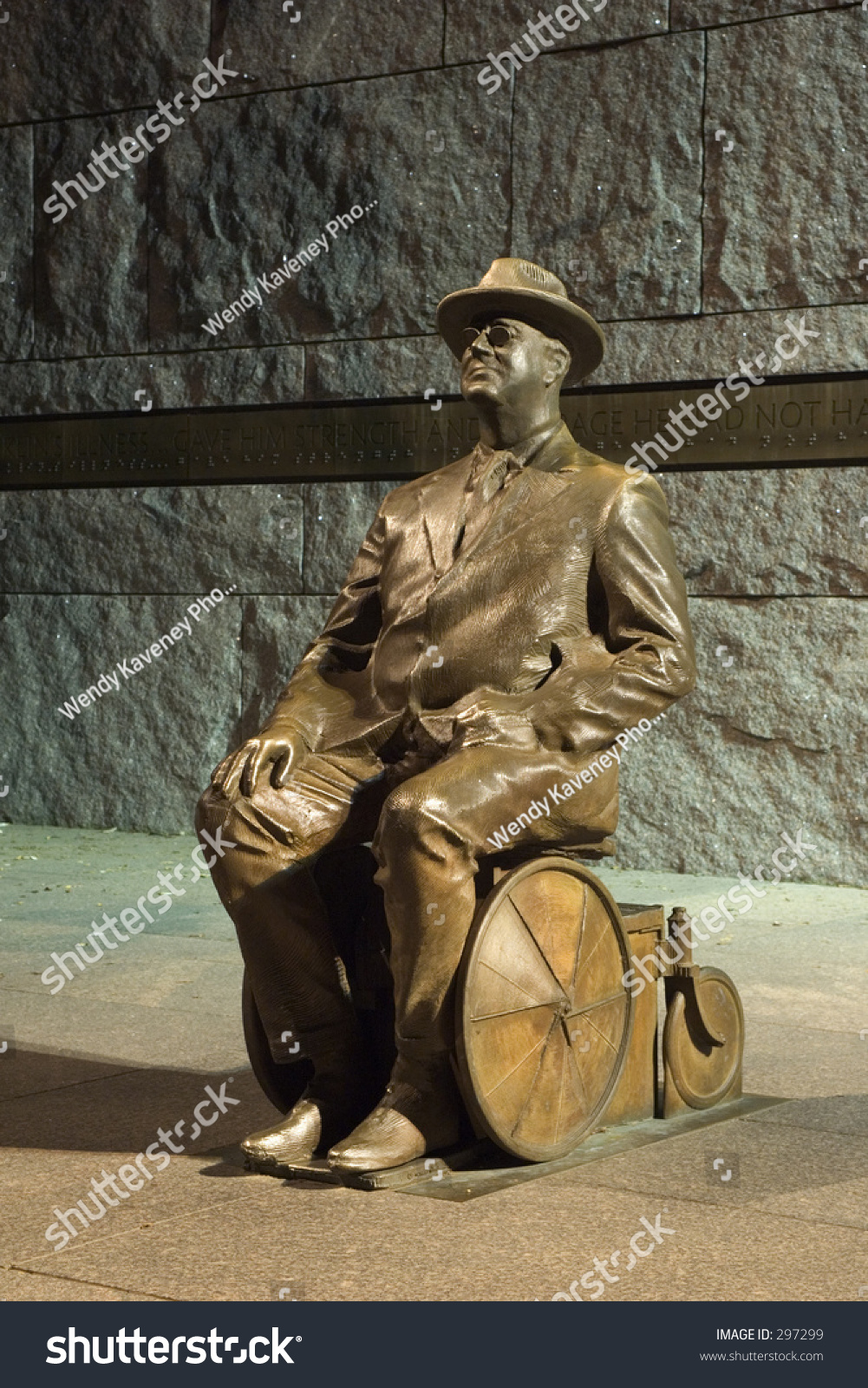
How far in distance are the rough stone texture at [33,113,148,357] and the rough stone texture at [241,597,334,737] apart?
1642 mm

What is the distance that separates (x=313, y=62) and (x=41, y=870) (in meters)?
4.21

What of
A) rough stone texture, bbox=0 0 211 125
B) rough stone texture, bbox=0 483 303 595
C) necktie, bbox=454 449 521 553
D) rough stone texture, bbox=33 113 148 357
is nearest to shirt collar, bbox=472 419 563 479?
necktie, bbox=454 449 521 553

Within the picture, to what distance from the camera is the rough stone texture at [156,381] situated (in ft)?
32.1

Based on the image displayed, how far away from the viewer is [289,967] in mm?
4441

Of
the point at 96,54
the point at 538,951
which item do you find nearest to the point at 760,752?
the point at 538,951

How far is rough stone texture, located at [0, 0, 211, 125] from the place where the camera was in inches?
400

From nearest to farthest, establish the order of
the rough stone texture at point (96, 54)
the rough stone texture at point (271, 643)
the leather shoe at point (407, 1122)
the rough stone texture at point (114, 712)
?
the leather shoe at point (407, 1122) < the rough stone texture at point (271, 643) < the rough stone texture at point (114, 712) < the rough stone texture at point (96, 54)

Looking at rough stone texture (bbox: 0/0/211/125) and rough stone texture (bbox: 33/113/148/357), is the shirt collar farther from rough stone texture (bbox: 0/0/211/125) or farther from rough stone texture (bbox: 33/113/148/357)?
rough stone texture (bbox: 0/0/211/125)

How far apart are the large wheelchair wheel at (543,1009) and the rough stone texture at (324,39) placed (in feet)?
19.9

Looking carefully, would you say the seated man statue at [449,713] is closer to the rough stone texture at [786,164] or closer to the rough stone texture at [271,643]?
the rough stone texture at [786,164]

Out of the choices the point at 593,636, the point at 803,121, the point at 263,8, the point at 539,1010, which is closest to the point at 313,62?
the point at 263,8

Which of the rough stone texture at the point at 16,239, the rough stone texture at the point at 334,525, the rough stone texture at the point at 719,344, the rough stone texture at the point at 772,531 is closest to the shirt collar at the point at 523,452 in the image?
the rough stone texture at the point at 719,344
